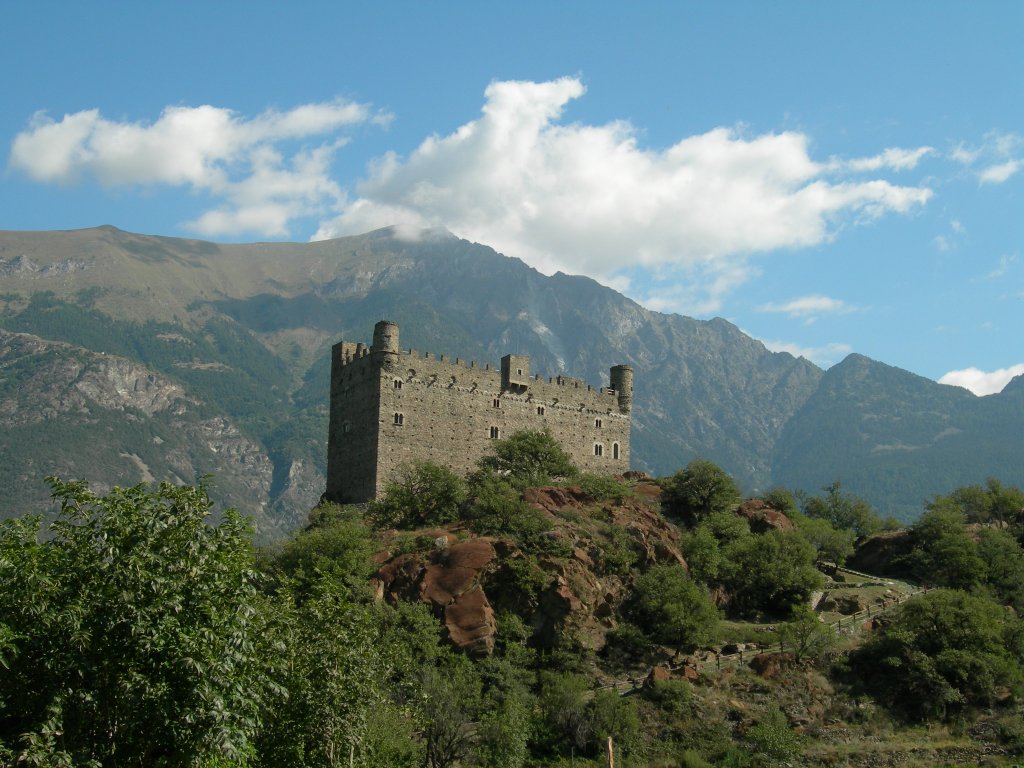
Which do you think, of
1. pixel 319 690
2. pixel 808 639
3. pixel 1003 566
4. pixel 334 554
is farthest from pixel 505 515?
pixel 1003 566

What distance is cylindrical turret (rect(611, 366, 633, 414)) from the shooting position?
297 feet

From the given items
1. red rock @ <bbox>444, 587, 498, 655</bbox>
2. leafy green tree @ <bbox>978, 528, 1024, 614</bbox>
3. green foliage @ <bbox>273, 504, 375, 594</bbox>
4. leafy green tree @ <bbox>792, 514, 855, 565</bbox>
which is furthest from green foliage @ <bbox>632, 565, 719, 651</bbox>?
leafy green tree @ <bbox>978, 528, 1024, 614</bbox>

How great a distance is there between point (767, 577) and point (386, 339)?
2960cm

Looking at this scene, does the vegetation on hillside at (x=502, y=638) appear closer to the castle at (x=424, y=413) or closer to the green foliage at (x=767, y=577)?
the green foliage at (x=767, y=577)

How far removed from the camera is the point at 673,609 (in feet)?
201

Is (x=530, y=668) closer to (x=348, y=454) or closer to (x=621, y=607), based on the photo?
(x=621, y=607)

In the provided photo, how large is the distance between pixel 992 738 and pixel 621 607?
65.9ft

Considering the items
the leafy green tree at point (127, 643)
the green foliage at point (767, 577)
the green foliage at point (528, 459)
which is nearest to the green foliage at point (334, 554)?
the green foliage at point (528, 459)

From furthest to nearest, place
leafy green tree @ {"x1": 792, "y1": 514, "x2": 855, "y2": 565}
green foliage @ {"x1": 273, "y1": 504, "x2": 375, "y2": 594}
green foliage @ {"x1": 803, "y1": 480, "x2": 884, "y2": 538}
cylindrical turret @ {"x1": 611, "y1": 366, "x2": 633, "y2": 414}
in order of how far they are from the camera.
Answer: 1. green foliage @ {"x1": 803, "y1": 480, "x2": 884, "y2": 538}
2. cylindrical turret @ {"x1": 611, "y1": 366, "x2": 633, "y2": 414}
3. leafy green tree @ {"x1": 792, "y1": 514, "x2": 855, "y2": 565}
4. green foliage @ {"x1": 273, "y1": 504, "x2": 375, "y2": 594}

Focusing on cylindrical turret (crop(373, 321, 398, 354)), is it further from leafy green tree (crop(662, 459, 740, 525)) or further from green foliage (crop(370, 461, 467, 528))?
leafy green tree (crop(662, 459, 740, 525))

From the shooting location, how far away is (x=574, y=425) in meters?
86.1

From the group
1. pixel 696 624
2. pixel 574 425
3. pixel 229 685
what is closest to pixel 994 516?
pixel 574 425

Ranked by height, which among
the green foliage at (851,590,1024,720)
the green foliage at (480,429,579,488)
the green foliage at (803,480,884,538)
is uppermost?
the green foliage at (480,429,579,488)

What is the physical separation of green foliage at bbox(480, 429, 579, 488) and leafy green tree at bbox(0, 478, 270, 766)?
159 feet
